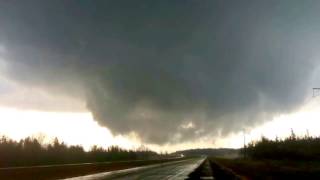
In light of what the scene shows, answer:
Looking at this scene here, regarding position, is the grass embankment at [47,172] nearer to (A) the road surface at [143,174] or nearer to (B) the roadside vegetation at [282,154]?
(A) the road surface at [143,174]

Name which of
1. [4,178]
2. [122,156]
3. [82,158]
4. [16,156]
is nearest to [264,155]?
[122,156]

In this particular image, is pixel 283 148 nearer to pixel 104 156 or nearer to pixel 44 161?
pixel 104 156

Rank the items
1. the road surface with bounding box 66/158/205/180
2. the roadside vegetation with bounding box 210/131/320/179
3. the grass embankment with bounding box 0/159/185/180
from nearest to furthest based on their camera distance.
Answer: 1. the grass embankment with bounding box 0/159/185/180
2. the road surface with bounding box 66/158/205/180
3. the roadside vegetation with bounding box 210/131/320/179

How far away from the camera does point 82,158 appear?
243ft

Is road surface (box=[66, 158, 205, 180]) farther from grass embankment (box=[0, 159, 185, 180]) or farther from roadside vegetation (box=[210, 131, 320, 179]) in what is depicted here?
roadside vegetation (box=[210, 131, 320, 179])

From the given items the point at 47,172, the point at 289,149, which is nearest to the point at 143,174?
the point at 47,172

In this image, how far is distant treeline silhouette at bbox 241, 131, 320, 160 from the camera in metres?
83.4

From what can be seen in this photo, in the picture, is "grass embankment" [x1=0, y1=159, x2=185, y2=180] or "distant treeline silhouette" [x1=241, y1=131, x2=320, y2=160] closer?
"grass embankment" [x1=0, y1=159, x2=185, y2=180]

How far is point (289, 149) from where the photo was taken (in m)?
97.3

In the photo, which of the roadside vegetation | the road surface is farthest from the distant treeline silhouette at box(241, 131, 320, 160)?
the road surface

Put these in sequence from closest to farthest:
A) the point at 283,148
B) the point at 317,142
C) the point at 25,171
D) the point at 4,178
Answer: the point at 4,178
the point at 25,171
the point at 317,142
the point at 283,148

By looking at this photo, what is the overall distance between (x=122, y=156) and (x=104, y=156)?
2272 centimetres

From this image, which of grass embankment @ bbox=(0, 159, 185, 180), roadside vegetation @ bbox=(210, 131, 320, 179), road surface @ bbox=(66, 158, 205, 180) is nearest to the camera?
grass embankment @ bbox=(0, 159, 185, 180)

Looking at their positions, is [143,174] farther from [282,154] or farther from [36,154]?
[282,154]
